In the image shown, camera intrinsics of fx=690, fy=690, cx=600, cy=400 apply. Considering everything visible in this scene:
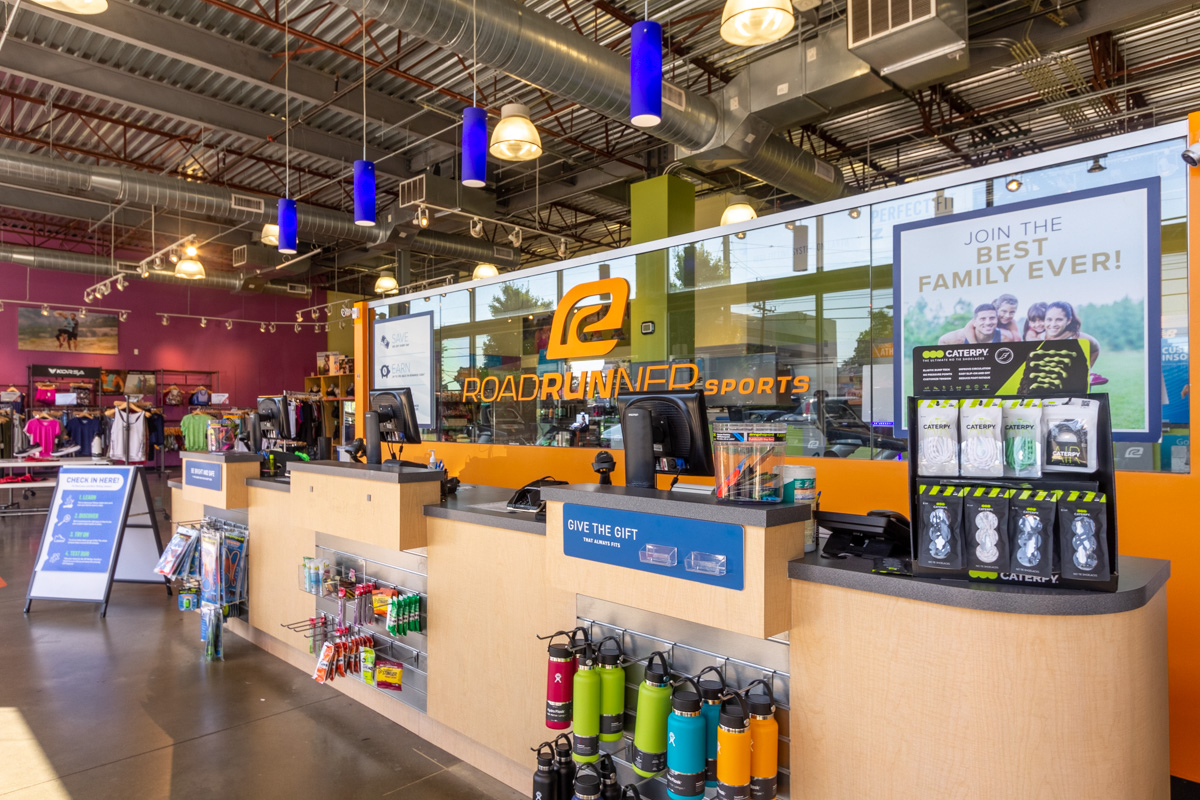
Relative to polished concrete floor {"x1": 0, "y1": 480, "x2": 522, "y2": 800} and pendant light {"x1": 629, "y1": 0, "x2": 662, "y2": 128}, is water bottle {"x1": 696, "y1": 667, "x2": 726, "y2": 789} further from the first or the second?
pendant light {"x1": 629, "y1": 0, "x2": 662, "y2": 128}

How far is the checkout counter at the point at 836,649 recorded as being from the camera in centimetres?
152

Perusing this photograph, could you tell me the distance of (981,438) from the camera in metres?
1.66

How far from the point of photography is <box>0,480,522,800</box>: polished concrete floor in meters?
2.71

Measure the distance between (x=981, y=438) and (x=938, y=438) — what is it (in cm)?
9

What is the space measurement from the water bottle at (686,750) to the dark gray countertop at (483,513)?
34.1 inches

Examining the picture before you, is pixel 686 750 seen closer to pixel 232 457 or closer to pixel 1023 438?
pixel 1023 438

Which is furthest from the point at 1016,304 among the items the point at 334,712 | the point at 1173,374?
the point at 334,712

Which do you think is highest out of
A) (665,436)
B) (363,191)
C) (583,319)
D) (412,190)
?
(412,190)

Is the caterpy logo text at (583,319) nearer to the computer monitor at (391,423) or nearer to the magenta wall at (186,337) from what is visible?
the computer monitor at (391,423)

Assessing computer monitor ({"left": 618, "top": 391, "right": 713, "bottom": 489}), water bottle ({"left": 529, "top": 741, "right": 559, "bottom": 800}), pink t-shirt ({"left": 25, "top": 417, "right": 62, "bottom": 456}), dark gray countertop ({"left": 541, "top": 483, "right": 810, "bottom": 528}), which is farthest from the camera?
pink t-shirt ({"left": 25, "top": 417, "right": 62, "bottom": 456})

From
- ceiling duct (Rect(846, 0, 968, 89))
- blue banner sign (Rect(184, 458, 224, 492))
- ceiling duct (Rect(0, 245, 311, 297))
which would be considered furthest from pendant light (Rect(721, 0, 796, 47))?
ceiling duct (Rect(0, 245, 311, 297))

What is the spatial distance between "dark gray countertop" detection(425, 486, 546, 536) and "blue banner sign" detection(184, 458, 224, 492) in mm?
1968

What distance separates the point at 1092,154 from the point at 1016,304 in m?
0.62

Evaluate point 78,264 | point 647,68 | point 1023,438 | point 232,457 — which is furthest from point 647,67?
point 78,264
